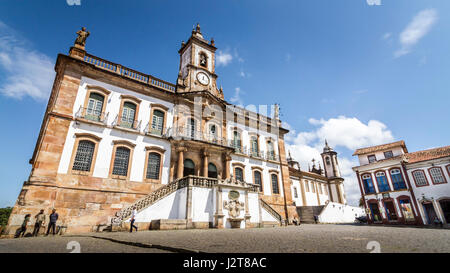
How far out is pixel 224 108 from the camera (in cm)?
2133

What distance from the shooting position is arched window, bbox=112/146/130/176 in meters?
14.0

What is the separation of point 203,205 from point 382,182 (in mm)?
22682

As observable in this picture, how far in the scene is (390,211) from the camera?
23.4m

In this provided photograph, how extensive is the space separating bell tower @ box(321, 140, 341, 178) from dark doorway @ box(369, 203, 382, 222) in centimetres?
1548

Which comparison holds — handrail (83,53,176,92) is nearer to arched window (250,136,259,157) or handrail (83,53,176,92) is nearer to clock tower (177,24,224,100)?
clock tower (177,24,224,100)

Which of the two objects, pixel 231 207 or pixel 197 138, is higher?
pixel 197 138

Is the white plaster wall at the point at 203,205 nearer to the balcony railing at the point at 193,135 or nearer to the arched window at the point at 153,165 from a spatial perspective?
the arched window at the point at 153,165

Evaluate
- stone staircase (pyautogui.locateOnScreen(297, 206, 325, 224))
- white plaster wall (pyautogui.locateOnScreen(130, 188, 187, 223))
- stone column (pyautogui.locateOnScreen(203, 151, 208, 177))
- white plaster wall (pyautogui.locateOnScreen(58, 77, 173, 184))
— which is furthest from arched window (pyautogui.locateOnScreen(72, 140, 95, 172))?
stone staircase (pyautogui.locateOnScreen(297, 206, 325, 224))

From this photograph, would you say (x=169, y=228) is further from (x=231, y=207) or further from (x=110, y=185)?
(x=110, y=185)

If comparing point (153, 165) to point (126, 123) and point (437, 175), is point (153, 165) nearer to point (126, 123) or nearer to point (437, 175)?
point (126, 123)
